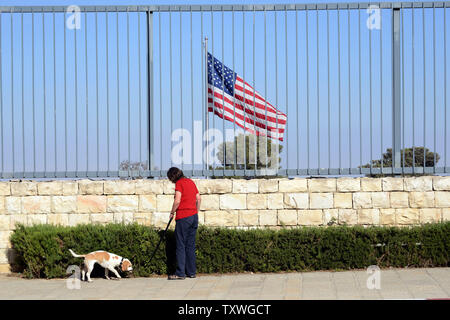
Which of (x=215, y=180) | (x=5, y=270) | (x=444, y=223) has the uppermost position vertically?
(x=215, y=180)

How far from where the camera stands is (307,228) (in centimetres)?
1172

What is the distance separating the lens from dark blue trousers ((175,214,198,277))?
11.0m

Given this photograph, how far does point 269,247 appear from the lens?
1146cm

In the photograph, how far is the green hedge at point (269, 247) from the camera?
1145 cm

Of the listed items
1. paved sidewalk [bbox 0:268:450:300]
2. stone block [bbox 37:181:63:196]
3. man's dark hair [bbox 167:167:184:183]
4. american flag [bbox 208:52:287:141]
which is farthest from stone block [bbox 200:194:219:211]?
stone block [bbox 37:181:63:196]

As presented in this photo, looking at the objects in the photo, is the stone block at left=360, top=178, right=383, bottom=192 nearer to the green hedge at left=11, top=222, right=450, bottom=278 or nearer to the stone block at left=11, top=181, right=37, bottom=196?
the green hedge at left=11, top=222, right=450, bottom=278

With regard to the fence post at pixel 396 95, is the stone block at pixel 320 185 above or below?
below

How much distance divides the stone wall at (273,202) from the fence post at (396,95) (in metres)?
0.54

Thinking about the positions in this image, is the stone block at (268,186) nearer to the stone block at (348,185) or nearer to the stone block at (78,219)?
the stone block at (348,185)

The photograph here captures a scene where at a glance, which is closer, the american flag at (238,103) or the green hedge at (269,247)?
the green hedge at (269,247)

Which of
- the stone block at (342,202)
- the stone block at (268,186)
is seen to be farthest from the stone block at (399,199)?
the stone block at (268,186)

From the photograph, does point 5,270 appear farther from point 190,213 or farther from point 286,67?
point 286,67
